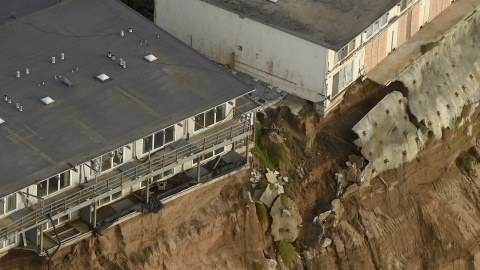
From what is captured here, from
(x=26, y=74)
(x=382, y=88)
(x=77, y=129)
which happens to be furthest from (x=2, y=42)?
(x=382, y=88)

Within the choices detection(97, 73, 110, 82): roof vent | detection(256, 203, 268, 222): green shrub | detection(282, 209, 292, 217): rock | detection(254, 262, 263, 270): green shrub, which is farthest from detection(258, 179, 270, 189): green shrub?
detection(97, 73, 110, 82): roof vent

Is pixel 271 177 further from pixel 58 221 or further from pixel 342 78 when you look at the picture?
pixel 58 221

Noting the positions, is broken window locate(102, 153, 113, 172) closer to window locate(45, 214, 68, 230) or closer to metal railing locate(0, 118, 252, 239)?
metal railing locate(0, 118, 252, 239)

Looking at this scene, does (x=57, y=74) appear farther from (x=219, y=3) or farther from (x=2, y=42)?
(x=219, y=3)

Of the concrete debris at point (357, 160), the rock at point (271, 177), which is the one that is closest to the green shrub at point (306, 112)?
the concrete debris at point (357, 160)

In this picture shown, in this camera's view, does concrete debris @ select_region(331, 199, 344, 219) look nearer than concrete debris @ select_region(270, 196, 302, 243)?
No
